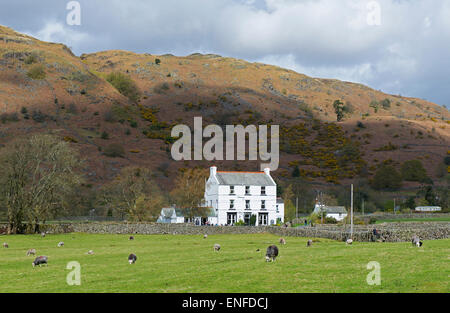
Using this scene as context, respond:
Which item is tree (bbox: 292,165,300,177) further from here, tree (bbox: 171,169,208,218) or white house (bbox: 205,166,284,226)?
tree (bbox: 171,169,208,218)

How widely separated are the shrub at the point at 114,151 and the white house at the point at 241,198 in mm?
50140

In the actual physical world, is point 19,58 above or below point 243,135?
above

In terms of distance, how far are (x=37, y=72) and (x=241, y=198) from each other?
329 ft

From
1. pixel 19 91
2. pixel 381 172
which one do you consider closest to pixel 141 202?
pixel 381 172

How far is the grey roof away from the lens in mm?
94250

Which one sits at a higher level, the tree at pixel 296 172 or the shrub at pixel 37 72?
the shrub at pixel 37 72

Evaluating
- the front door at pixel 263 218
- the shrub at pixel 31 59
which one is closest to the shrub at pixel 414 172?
the front door at pixel 263 218

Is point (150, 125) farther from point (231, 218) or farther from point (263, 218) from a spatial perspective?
point (263, 218)

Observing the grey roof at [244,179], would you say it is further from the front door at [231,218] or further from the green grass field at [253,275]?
the green grass field at [253,275]

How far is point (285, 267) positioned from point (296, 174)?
122 m

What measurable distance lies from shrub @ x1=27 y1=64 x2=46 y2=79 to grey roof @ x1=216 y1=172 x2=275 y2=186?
9436 cm

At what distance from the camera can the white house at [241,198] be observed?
93375mm
